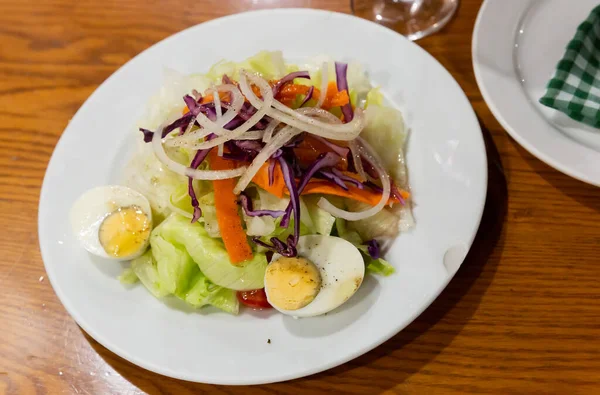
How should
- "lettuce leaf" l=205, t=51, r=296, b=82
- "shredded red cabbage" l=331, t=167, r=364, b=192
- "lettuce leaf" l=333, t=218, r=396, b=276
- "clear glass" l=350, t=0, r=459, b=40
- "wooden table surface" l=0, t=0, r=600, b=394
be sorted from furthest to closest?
"clear glass" l=350, t=0, r=459, b=40 < "lettuce leaf" l=205, t=51, r=296, b=82 < "shredded red cabbage" l=331, t=167, r=364, b=192 < "lettuce leaf" l=333, t=218, r=396, b=276 < "wooden table surface" l=0, t=0, r=600, b=394

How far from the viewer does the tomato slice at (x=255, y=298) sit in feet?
5.75

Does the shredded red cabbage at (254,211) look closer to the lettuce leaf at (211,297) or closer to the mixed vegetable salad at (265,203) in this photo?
the mixed vegetable salad at (265,203)

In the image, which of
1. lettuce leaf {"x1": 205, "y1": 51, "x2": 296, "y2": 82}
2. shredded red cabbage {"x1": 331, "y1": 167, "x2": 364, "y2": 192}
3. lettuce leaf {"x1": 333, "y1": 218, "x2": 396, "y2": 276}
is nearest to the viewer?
lettuce leaf {"x1": 333, "y1": 218, "x2": 396, "y2": 276}

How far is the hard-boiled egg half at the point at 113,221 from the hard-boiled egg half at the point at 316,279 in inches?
21.3

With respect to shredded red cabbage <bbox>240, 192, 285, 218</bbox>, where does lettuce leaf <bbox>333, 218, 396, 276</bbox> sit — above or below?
below

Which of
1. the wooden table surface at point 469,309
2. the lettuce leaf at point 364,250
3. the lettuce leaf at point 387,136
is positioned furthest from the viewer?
→ the lettuce leaf at point 387,136

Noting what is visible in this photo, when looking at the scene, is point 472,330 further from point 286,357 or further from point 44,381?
point 44,381

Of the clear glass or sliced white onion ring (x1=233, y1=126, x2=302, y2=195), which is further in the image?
the clear glass

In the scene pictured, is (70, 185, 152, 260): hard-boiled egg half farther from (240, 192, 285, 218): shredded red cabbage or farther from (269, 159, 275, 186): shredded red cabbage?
(269, 159, 275, 186): shredded red cabbage

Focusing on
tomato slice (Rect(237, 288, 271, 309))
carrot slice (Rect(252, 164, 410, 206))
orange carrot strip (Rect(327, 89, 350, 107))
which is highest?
orange carrot strip (Rect(327, 89, 350, 107))

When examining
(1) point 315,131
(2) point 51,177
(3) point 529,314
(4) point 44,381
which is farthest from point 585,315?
(2) point 51,177

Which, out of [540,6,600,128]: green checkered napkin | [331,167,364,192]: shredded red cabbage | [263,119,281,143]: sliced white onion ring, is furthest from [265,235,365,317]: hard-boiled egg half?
[540,6,600,128]: green checkered napkin

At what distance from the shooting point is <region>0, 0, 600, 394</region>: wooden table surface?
153 cm

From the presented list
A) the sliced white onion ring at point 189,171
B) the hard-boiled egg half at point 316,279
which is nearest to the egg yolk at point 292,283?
the hard-boiled egg half at point 316,279
